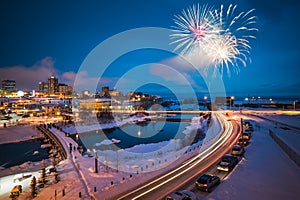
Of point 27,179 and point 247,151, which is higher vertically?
point 247,151

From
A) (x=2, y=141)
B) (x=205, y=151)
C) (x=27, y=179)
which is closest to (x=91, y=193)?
(x=27, y=179)

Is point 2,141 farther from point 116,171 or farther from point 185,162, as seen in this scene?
point 185,162

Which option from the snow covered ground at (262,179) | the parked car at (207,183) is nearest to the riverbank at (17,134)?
the parked car at (207,183)

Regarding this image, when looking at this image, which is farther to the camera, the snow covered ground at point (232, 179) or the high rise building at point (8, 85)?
the high rise building at point (8, 85)

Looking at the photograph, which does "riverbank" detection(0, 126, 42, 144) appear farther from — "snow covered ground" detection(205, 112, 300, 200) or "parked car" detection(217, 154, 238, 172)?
"snow covered ground" detection(205, 112, 300, 200)

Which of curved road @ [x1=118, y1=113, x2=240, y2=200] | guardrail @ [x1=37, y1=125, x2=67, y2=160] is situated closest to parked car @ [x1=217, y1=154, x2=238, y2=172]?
curved road @ [x1=118, y1=113, x2=240, y2=200]

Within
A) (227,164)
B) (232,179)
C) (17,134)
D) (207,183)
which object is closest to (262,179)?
(232,179)

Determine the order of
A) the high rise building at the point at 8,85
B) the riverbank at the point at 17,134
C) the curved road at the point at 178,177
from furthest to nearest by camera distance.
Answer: the high rise building at the point at 8,85 → the riverbank at the point at 17,134 → the curved road at the point at 178,177

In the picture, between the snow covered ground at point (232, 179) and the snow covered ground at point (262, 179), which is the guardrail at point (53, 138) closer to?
the snow covered ground at point (232, 179)
